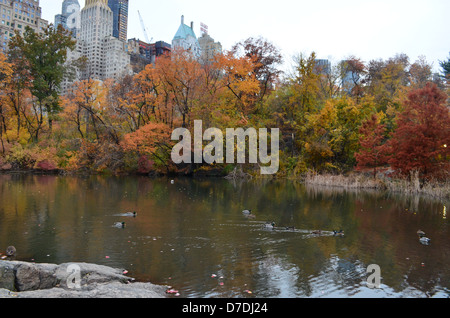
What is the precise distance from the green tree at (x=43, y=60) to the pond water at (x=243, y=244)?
2501 cm

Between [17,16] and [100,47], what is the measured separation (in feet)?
82.6

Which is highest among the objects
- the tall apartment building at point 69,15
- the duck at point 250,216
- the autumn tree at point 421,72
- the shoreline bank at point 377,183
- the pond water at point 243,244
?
the tall apartment building at point 69,15

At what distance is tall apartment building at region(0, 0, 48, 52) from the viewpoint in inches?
4064

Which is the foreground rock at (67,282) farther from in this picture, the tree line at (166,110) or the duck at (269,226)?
the tree line at (166,110)

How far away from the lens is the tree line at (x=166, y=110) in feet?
103

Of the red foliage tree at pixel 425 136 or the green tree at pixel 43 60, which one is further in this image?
the green tree at pixel 43 60

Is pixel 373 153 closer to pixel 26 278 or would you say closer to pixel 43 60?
pixel 26 278

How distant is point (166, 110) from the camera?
34.7 meters

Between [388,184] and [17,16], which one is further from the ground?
[17,16]

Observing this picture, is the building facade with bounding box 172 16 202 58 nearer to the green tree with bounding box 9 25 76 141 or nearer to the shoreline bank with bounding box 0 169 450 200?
the green tree with bounding box 9 25 76 141

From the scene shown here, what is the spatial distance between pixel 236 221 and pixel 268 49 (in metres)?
31.1

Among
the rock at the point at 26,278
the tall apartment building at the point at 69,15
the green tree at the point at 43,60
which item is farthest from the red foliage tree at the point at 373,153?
the tall apartment building at the point at 69,15

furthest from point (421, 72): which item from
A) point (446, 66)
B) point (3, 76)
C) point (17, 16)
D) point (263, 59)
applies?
point (17, 16)
